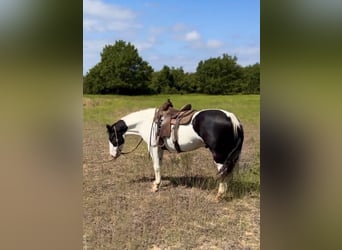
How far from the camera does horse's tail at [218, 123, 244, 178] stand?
6.78 ft

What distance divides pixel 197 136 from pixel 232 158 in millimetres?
230

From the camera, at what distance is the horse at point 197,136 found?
2102 mm

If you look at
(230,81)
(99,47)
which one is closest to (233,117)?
(230,81)

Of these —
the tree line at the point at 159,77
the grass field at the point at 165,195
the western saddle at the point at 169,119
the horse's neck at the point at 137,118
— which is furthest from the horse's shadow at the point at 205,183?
the tree line at the point at 159,77

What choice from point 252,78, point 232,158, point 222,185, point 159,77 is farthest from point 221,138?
point 159,77

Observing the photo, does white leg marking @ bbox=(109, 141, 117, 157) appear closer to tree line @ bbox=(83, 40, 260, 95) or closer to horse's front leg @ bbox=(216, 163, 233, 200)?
tree line @ bbox=(83, 40, 260, 95)

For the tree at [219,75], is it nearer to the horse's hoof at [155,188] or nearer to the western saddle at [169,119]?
the western saddle at [169,119]

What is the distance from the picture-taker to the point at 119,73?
2.12 meters

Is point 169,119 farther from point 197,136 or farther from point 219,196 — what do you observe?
point 219,196

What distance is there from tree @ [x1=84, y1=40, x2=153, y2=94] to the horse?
0.52ft
